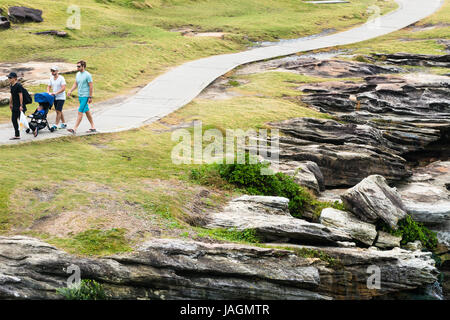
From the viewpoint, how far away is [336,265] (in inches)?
445

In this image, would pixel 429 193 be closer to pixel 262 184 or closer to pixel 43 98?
pixel 262 184

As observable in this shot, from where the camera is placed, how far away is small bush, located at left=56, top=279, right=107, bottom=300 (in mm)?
8750

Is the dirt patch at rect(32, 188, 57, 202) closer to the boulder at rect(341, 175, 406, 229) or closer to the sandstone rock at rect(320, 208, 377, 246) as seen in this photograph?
the sandstone rock at rect(320, 208, 377, 246)

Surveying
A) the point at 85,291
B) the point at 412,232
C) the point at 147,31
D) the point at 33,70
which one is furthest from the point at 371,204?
the point at 147,31

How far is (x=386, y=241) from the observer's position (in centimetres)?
1381

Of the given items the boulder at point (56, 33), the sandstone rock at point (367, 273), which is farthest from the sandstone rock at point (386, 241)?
the boulder at point (56, 33)

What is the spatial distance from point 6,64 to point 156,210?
1649 centimetres

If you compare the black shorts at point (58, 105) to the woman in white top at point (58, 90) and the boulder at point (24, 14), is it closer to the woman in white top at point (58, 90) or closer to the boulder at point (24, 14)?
the woman in white top at point (58, 90)

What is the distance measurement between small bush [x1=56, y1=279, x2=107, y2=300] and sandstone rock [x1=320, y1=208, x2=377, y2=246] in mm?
6579

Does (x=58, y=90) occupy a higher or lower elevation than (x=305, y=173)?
higher

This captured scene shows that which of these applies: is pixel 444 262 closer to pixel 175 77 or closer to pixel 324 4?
pixel 175 77

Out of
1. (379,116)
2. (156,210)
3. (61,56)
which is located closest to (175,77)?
(61,56)

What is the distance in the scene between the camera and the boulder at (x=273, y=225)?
11961 mm

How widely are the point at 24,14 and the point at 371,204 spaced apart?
83.1 ft
